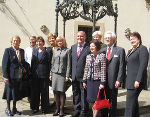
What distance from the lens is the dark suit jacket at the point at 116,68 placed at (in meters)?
3.74

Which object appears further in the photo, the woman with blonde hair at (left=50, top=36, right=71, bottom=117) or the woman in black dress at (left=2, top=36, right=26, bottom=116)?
the woman in black dress at (left=2, top=36, right=26, bottom=116)

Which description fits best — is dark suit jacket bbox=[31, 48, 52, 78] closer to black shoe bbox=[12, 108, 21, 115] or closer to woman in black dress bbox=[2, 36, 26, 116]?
woman in black dress bbox=[2, 36, 26, 116]

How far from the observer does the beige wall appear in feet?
29.1

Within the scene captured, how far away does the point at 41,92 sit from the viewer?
15.3ft

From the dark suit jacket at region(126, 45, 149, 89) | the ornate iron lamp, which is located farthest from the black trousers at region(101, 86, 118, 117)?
the ornate iron lamp

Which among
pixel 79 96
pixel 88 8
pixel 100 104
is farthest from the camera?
pixel 88 8

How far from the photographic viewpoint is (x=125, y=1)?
10.4m

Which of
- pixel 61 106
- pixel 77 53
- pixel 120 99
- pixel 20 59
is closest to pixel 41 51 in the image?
pixel 20 59

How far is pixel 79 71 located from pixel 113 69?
0.66 metres

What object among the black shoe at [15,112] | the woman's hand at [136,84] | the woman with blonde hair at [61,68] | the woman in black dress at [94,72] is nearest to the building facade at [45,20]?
the black shoe at [15,112]

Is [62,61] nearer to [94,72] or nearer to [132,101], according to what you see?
[94,72]

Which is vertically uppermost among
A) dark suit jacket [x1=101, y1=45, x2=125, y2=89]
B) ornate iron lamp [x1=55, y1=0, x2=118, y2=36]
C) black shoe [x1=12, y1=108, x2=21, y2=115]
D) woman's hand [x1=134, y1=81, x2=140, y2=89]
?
ornate iron lamp [x1=55, y1=0, x2=118, y2=36]

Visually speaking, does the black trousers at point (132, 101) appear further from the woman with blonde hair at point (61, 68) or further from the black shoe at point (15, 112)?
the black shoe at point (15, 112)

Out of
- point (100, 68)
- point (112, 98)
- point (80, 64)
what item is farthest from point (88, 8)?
point (112, 98)
